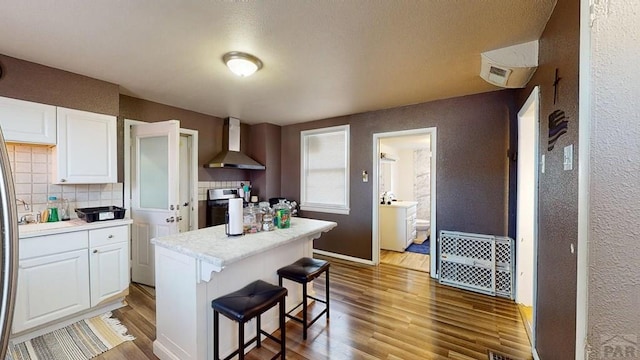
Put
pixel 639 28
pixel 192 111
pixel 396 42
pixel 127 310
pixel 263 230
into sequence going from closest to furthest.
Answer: pixel 639 28, pixel 396 42, pixel 263 230, pixel 127 310, pixel 192 111

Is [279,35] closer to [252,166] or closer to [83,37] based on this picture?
[83,37]

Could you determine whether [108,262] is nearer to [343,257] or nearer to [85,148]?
[85,148]

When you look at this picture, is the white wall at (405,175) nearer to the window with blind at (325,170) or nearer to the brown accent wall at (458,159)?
the window with blind at (325,170)

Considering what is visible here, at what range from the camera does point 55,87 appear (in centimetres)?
243

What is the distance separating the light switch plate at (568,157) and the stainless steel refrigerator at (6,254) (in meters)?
2.06

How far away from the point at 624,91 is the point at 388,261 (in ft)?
11.7

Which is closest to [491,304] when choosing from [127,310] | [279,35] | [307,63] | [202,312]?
[202,312]

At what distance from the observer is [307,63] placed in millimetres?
2330

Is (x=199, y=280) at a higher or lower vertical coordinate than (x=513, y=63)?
lower

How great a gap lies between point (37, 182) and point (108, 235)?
84 cm

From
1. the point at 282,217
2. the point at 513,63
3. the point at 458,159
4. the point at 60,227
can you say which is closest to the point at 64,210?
the point at 60,227

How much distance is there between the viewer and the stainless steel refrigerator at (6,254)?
511 millimetres

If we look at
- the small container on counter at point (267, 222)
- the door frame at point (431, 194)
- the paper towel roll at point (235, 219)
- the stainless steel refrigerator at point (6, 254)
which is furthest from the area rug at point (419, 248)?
the stainless steel refrigerator at point (6, 254)

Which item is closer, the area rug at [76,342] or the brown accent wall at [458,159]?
the area rug at [76,342]
